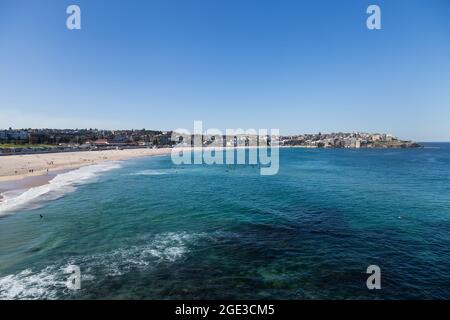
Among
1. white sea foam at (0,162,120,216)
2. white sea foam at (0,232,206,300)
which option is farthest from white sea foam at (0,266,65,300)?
white sea foam at (0,162,120,216)

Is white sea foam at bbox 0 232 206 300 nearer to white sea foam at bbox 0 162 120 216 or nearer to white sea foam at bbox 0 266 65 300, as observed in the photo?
white sea foam at bbox 0 266 65 300

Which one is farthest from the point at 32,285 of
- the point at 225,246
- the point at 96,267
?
the point at 225,246

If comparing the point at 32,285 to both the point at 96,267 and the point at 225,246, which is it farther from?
the point at 225,246

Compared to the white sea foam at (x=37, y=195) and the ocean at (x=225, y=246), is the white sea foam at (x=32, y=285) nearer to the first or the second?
the ocean at (x=225, y=246)

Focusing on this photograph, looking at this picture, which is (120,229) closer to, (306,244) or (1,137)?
(306,244)

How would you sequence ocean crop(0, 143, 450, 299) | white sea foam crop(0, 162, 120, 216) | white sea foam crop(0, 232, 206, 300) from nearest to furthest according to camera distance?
white sea foam crop(0, 232, 206, 300), ocean crop(0, 143, 450, 299), white sea foam crop(0, 162, 120, 216)

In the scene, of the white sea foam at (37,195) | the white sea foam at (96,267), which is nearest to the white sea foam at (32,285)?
the white sea foam at (96,267)
